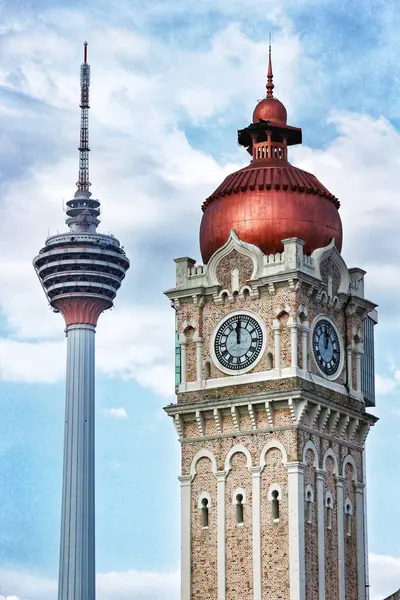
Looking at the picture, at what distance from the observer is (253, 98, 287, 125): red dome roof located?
242 ft

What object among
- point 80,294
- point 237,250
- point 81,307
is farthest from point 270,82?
point 81,307

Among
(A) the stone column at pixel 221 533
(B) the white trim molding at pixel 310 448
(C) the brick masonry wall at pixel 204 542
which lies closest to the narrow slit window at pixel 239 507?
(A) the stone column at pixel 221 533

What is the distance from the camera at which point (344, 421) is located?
70.0m

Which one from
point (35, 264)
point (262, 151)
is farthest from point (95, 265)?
point (262, 151)

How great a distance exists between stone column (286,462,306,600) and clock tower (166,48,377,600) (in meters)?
0.06

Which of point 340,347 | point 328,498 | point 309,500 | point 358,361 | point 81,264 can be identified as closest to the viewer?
point 309,500

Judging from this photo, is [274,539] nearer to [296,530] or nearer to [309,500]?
[296,530]

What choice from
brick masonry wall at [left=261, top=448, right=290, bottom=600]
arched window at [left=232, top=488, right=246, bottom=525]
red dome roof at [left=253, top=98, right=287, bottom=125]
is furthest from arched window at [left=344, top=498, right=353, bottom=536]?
red dome roof at [left=253, top=98, right=287, bottom=125]

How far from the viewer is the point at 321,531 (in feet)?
219

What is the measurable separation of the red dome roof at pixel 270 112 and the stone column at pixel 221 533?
17.6 meters

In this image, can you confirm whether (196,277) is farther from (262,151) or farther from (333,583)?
(333,583)

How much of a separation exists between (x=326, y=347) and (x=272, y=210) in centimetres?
674

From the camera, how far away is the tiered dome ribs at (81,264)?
186 meters

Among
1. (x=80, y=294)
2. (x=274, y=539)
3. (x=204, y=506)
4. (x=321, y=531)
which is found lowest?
(x=274, y=539)
